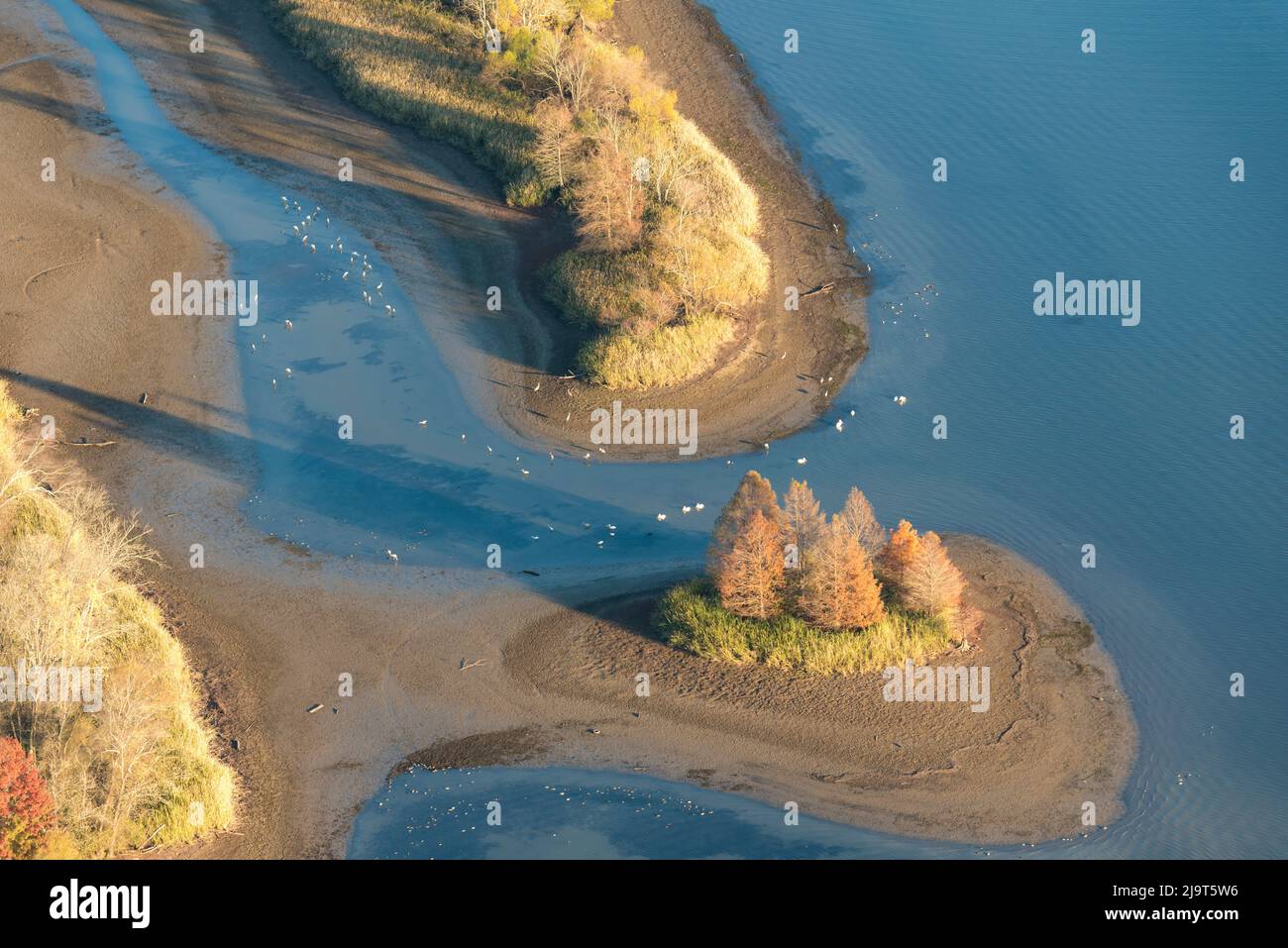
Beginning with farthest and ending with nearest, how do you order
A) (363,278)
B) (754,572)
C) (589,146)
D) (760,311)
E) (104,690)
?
(589,146)
(363,278)
(760,311)
(754,572)
(104,690)

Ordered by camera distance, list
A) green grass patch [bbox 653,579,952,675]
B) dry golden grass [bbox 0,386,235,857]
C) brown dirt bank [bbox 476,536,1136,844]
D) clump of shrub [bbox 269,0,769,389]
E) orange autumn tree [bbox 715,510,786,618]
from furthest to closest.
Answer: clump of shrub [bbox 269,0,769,389]
green grass patch [bbox 653,579,952,675]
orange autumn tree [bbox 715,510,786,618]
brown dirt bank [bbox 476,536,1136,844]
dry golden grass [bbox 0,386,235,857]

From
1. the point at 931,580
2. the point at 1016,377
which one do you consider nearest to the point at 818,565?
the point at 931,580

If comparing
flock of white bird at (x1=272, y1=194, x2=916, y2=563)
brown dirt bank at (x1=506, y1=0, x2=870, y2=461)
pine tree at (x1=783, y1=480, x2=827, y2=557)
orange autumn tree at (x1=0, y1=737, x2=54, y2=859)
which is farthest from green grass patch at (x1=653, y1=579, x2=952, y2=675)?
orange autumn tree at (x1=0, y1=737, x2=54, y2=859)

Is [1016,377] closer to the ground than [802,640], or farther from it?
farther from it

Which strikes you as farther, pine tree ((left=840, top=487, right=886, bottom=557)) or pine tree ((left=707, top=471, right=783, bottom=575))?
pine tree ((left=840, top=487, right=886, bottom=557))

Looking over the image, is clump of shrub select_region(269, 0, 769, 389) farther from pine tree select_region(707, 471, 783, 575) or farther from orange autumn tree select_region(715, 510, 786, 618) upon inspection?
orange autumn tree select_region(715, 510, 786, 618)

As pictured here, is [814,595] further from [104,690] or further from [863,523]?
[104,690]

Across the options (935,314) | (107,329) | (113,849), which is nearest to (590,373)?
(935,314)
